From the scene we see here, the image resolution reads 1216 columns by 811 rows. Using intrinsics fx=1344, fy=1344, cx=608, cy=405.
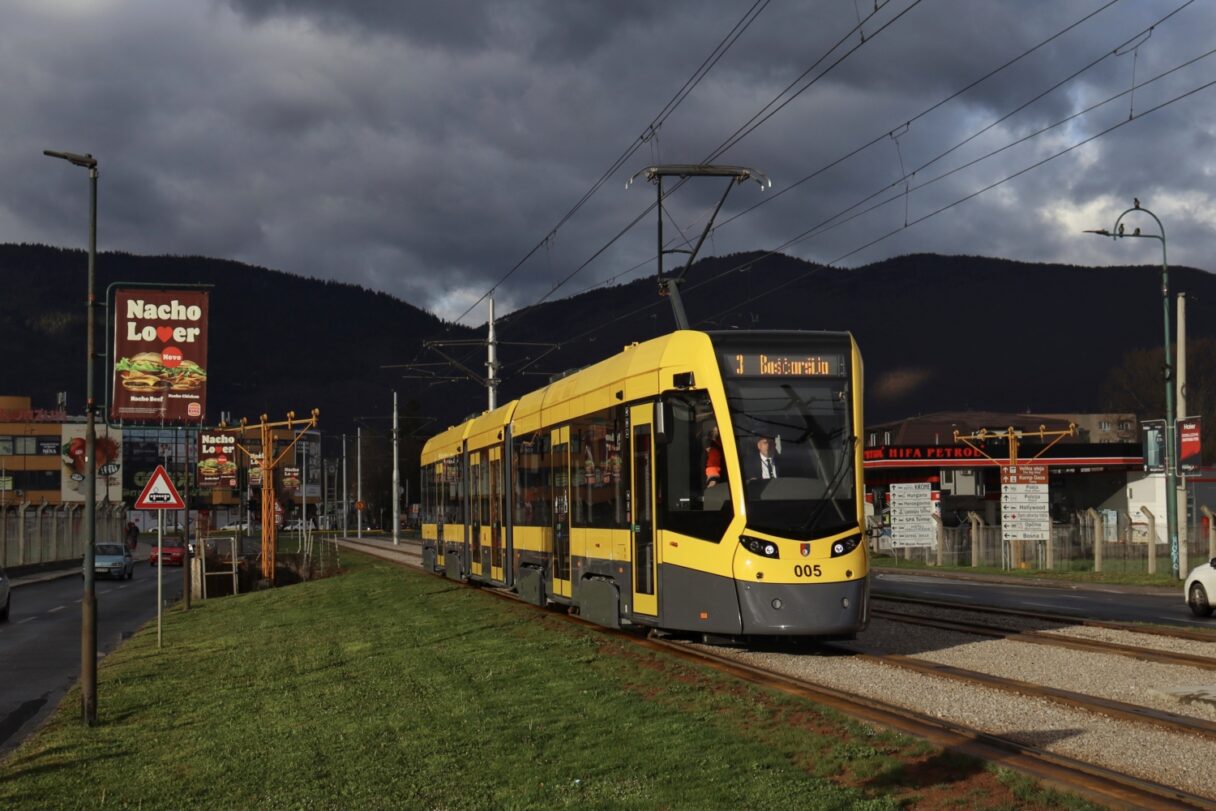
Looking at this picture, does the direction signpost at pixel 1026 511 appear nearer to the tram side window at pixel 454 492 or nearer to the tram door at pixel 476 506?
the tram side window at pixel 454 492

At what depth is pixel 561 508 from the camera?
20.6 m

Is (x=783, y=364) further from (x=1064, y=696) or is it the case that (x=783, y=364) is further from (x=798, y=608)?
(x=1064, y=696)

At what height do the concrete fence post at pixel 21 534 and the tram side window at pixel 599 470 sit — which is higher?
the tram side window at pixel 599 470

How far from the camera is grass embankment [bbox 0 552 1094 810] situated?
8875 mm

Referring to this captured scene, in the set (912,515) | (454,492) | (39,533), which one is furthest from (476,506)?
(39,533)

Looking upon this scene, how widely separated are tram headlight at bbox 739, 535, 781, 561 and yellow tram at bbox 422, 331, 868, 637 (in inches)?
0.6

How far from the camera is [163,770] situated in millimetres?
11016

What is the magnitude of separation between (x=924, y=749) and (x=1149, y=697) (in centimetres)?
404

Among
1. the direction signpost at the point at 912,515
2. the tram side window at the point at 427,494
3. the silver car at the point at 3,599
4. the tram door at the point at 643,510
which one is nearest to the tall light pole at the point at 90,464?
the tram door at the point at 643,510

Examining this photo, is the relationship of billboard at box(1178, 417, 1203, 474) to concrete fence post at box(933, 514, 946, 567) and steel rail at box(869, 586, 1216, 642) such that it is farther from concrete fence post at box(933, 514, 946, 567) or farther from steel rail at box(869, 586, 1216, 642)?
steel rail at box(869, 586, 1216, 642)

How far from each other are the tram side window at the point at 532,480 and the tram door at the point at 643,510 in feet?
15.3

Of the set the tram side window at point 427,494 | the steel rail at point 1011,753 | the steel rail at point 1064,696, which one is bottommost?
the steel rail at point 1064,696

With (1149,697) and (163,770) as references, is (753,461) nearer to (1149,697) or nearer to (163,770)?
(1149,697)

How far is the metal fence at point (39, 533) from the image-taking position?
56.6 metres
